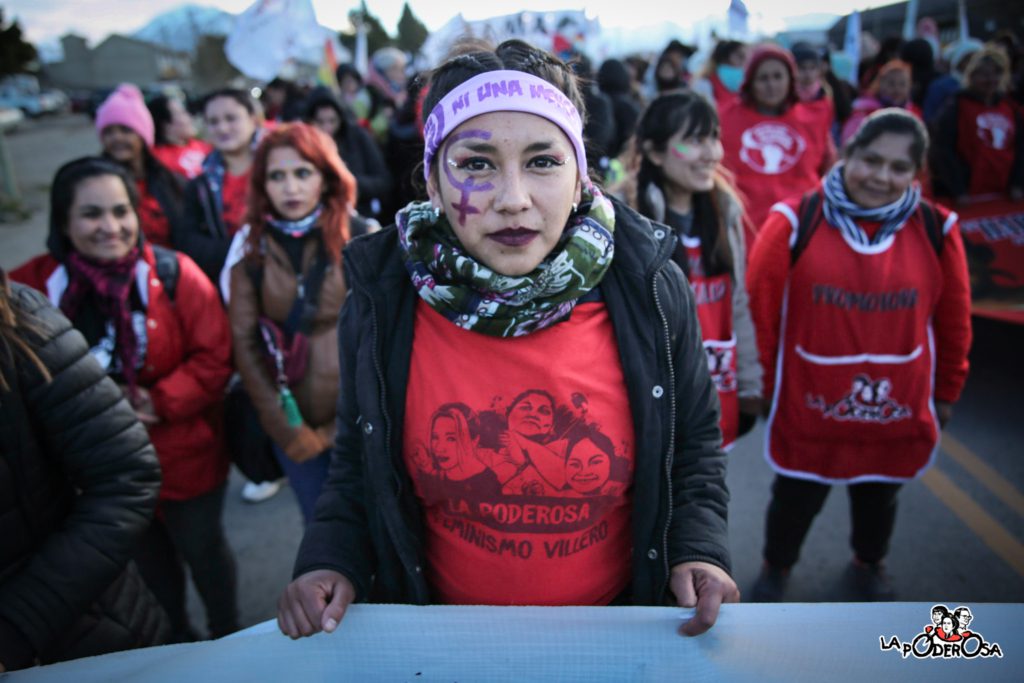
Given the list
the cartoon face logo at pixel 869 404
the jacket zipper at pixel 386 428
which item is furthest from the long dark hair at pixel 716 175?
the jacket zipper at pixel 386 428

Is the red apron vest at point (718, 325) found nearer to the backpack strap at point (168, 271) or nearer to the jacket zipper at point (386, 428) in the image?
the jacket zipper at point (386, 428)

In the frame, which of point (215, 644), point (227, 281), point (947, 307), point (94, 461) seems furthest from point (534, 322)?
point (947, 307)

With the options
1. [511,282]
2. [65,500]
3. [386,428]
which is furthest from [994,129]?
[65,500]

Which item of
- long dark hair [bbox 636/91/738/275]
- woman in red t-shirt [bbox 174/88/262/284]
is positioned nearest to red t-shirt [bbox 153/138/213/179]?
woman in red t-shirt [bbox 174/88/262/284]

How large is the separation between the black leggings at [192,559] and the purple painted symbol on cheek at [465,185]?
1.82 meters

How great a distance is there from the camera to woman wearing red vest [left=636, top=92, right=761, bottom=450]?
2.45m

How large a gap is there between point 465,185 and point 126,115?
3.78 m

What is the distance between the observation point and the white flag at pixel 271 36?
6367mm

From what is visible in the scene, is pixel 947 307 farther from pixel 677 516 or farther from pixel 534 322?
pixel 534 322

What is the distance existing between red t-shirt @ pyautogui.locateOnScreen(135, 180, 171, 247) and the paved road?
5.02ft

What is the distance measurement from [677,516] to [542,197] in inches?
32.2

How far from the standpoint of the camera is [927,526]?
3.24 m

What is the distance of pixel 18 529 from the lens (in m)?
1.42

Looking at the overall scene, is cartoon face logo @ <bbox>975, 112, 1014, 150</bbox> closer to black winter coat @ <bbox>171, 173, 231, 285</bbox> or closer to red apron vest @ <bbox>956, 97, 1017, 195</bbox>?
red apron vest @ <bbox>956, 97, 1017, 195</bbox>
